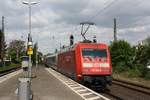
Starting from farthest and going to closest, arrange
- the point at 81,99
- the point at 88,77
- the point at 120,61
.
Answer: the point at 120,61, the point at 88,77, the point at 81,99

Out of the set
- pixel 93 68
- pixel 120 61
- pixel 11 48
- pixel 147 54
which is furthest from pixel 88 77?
pixel 11 48

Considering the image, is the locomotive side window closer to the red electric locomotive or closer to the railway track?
the red electric locomotive

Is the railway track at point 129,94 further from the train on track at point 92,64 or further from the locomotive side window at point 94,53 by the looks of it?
the locomotive side window at point 94,53

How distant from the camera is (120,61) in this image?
5650cm

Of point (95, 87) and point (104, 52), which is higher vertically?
point (104, 52)

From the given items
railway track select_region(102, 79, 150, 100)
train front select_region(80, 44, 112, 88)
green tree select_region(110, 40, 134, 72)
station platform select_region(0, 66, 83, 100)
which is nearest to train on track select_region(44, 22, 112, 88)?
train front select_region(80, 44, 112, 88)

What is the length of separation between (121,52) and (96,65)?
29671mm

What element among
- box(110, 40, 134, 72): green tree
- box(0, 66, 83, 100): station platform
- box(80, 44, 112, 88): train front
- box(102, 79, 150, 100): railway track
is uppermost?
box(110, 40, 134, 72): green tree

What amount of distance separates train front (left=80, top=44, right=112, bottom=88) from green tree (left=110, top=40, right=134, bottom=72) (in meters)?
26.1

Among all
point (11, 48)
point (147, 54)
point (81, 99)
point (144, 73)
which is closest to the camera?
point (81, 99)

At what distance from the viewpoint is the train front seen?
89.1 feet

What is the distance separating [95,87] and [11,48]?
141 m

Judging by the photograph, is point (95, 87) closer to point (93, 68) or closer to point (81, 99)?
point (93, 68)

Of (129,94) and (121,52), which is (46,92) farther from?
(121,52)
